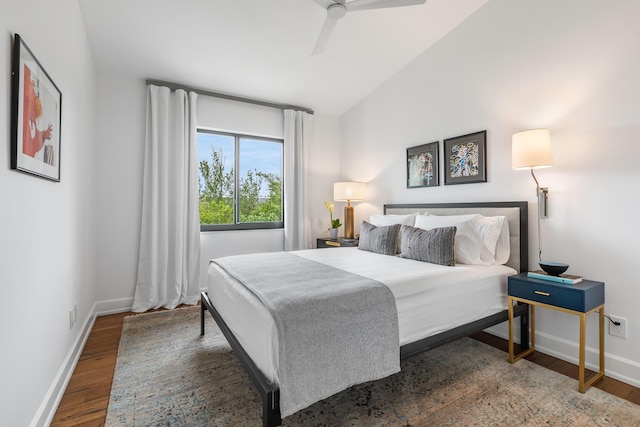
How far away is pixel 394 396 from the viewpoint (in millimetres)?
1880

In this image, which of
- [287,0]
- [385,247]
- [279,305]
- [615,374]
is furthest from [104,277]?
[615,374]

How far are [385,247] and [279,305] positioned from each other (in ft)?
5.91

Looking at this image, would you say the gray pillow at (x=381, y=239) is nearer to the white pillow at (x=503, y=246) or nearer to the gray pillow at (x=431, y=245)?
the gray pillow at (x=431, y=245)

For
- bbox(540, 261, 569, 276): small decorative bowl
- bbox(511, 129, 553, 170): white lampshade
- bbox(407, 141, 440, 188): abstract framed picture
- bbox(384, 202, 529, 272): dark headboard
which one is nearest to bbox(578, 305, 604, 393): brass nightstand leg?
bbox(540, 261, 569, 276): small decorative bowl

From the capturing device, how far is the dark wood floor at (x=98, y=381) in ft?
5.71

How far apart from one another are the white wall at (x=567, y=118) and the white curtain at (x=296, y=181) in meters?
1.95

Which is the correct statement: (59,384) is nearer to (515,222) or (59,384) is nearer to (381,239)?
(381,239)

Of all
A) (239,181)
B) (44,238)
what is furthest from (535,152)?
(239,181)

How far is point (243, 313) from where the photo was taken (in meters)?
1.75

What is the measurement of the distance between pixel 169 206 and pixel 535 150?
3.72 meters

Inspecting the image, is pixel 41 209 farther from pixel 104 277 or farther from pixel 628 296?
pixel 628 296

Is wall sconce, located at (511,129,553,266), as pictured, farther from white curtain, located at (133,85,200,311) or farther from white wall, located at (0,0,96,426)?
white curtain, located at (133,85,200,311)

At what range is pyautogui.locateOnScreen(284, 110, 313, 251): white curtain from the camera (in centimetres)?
440

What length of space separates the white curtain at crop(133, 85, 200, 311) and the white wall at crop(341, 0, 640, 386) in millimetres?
2953
